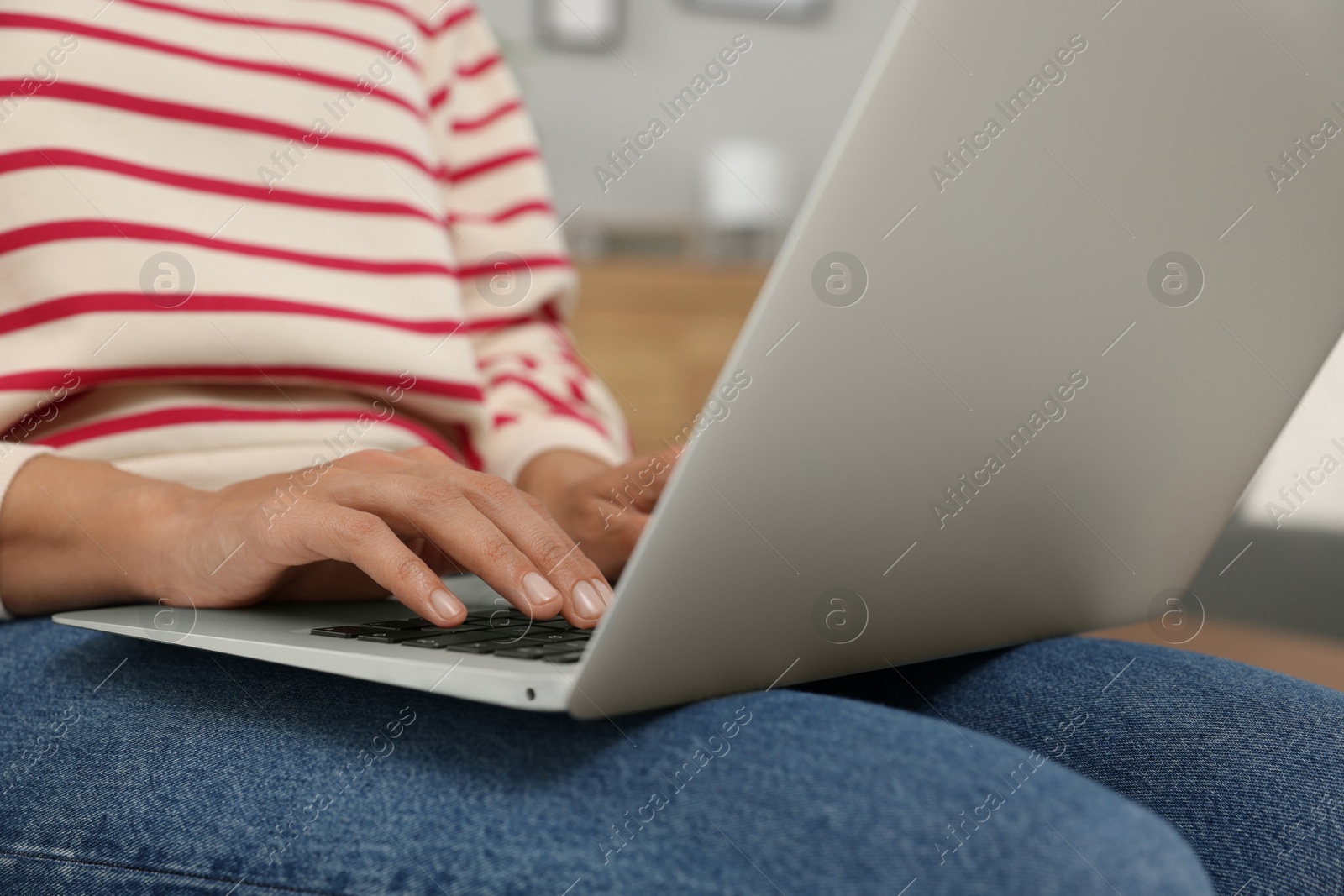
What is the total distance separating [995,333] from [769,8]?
264 centimetres

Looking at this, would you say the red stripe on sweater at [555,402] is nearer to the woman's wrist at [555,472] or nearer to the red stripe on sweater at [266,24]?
the woman's wrist at [555,472]

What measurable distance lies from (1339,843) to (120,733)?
20.1 inches

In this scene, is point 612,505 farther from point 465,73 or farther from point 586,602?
point 465,73

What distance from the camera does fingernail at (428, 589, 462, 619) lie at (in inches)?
14.3

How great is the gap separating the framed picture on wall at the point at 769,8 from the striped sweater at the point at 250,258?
6.33 feet

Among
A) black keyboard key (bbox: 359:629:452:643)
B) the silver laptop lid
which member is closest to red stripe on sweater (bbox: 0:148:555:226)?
black keyboard key (bbox: 359:629:452:643)

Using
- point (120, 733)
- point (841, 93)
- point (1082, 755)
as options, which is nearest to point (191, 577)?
point (120, 733)

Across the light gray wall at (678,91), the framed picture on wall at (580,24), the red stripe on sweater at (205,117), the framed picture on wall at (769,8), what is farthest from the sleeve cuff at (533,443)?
the framed picture on wall at (769,8)

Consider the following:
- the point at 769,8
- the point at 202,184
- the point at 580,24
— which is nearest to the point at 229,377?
the point at 202,184

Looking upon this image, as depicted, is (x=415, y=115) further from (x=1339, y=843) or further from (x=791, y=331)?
(x=1339, y=843)

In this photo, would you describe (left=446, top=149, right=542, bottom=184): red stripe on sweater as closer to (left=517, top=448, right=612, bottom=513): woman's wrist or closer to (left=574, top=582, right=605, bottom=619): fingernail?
(left=517, top=448, right=612, bottom=513): woman's wrist

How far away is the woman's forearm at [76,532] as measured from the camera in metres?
0.48

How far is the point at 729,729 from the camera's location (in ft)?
1.04

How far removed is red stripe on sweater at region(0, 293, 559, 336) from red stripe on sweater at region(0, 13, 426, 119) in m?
0.19
